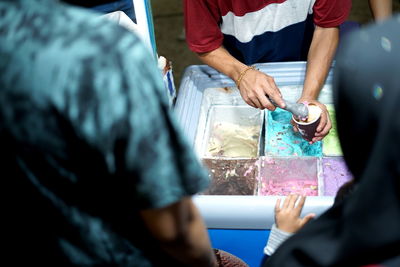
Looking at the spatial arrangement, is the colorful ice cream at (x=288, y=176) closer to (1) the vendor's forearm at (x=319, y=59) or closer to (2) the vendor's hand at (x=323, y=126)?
(2) the vendor's hand at (x=323, y=126)

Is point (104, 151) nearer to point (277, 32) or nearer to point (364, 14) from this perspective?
point (277, 32)

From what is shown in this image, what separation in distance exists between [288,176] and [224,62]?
0.58m

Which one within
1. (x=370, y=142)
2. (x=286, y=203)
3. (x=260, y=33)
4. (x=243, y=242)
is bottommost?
(x=243, y=242)

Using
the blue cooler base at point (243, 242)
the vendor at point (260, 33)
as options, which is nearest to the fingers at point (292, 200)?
the blue cooler base at point (243, 242)

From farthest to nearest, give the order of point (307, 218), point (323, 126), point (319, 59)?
point (319, 59)
point (323, 126)
point (307, 218)

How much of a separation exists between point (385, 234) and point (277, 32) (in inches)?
52.1

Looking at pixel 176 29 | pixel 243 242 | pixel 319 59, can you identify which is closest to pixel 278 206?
pixel 243 242

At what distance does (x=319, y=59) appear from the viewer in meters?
1.78

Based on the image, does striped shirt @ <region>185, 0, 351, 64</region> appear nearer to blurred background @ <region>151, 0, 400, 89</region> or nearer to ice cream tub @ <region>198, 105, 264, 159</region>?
ice cream tub @ <region>198, 105, 264, 159</region>

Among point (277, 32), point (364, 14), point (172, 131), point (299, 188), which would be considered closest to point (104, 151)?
point (172, 131)

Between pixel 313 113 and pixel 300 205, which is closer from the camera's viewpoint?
pixel 300 205

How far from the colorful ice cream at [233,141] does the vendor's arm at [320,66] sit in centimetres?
25

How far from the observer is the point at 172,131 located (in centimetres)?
69

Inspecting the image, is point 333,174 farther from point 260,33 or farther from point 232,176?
point 260,33
